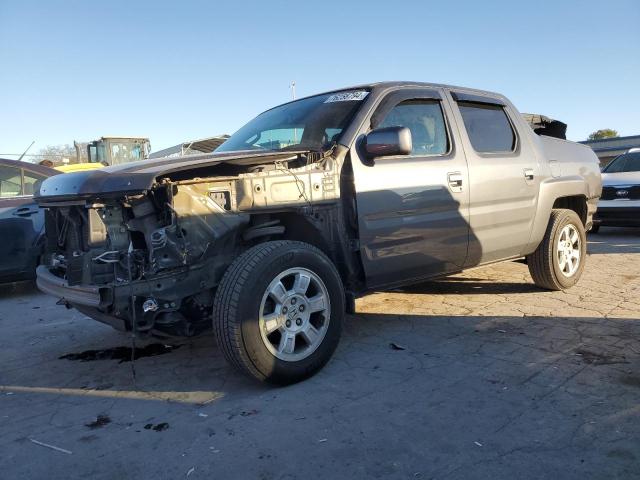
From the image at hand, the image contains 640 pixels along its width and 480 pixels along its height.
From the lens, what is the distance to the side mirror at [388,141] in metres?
3.41

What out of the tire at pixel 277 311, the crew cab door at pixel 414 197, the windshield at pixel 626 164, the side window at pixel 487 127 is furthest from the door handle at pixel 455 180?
the windshield at pixel 626 164

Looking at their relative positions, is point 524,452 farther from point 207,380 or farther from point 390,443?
point 207,380

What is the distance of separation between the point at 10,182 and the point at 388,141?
5108mm

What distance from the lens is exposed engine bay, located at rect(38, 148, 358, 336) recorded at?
2.93 m

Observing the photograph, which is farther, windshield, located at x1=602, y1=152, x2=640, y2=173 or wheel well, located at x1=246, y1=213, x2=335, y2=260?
windshield, located at x1=602, y1=152, x2=640, y2=173

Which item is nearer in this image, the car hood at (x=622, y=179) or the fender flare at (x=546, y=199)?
the fender flare at (x=546, y=199)

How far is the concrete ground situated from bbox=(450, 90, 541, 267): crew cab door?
26.4 inches

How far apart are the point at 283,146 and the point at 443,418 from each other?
2.27m

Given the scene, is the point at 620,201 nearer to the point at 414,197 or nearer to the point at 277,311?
the point at 414,197

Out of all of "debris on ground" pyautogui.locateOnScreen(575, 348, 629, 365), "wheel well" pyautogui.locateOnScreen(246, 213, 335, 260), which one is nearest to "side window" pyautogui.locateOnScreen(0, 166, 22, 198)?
"wheel well" pyautogui.locateOnScreen(246, 213, 335, 260)

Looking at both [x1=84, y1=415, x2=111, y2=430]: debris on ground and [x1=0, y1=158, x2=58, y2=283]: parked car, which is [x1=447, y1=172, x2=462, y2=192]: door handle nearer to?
[x1=84, y1=415, x2=111, y2=430]: debris on ground

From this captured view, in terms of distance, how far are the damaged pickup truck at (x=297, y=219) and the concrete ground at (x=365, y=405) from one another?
41cm

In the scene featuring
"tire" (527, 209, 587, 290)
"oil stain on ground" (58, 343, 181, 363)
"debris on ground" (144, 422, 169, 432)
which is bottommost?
"debris on ground" (144, 422, 169, 432)

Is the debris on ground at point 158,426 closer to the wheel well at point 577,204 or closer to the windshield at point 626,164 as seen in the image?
the wheel well at point 577,204
